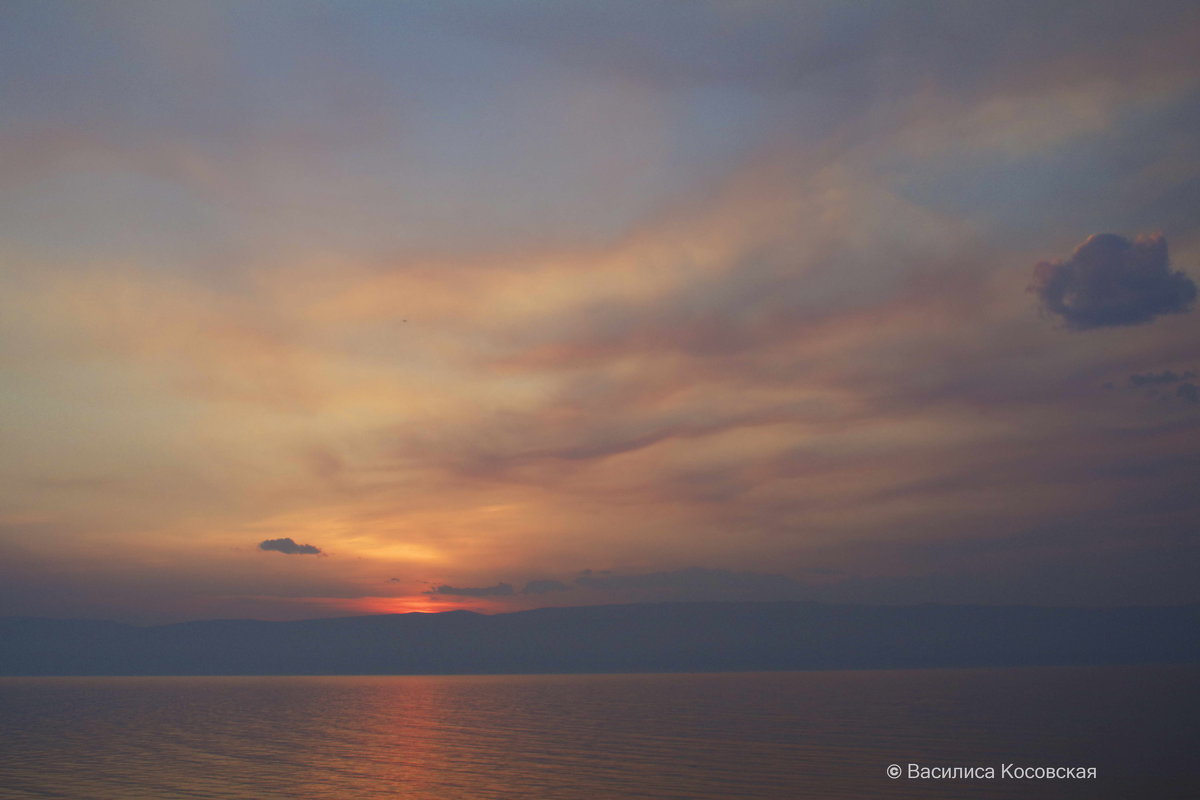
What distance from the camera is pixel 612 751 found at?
264 feet

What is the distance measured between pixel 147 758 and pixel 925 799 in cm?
7240

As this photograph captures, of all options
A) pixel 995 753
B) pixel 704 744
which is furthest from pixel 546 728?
pixel 995 753

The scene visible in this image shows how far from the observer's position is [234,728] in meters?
117

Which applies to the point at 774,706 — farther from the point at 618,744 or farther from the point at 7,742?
the point at 7,742

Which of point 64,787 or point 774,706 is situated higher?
point 64,787

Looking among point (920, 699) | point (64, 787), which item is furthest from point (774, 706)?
point (64, 787)

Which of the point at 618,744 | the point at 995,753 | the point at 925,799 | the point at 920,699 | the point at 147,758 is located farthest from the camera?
the point at 920,699

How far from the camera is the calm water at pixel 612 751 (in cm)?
5909

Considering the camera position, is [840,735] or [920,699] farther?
[920,699]

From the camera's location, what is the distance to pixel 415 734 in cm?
10406

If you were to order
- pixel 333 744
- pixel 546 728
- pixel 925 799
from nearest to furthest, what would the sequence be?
pixel 925 799 → pixel 333 744 → pixel 546 728

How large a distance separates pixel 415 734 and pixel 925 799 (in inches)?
2742

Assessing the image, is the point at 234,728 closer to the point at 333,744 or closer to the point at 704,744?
the point at 333,744

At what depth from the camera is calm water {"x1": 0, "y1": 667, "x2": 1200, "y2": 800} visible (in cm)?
5909
